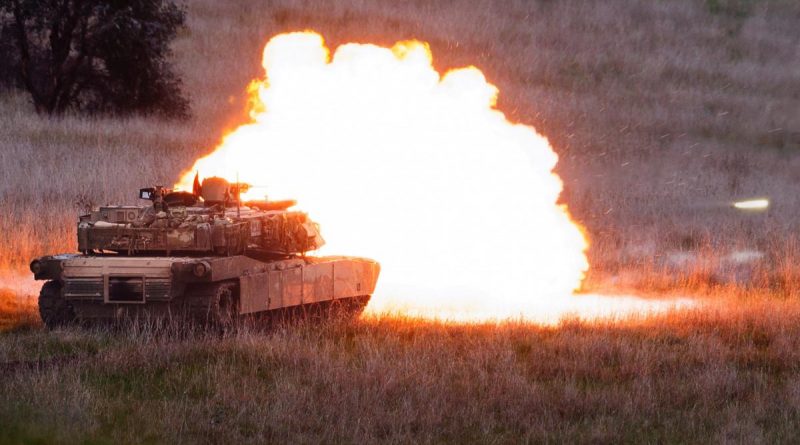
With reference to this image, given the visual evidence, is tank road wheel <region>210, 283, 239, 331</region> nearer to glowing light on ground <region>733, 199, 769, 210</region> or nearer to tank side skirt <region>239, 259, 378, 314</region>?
tank side skirt <region>239, 259, 378, 314</region>

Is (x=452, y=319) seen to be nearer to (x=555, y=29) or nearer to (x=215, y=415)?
(x=215, y=415)

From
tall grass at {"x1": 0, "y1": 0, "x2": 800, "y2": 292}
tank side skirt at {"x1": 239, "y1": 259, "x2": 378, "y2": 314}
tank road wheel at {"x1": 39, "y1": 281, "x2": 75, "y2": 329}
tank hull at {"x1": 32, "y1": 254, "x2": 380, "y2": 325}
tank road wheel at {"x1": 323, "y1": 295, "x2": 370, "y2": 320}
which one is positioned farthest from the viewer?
tall grass at {"x1": 0, "y1": 0, "x2": 800, "y2": 292}

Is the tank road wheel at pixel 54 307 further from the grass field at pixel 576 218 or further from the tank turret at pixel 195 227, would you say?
the tank turret at pixel 195 227

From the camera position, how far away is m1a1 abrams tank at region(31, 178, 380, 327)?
52.5ft

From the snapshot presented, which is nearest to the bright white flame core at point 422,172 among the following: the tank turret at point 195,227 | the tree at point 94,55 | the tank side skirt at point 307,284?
the tank side skirt at point 307,284

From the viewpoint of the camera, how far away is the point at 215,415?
38.5ft

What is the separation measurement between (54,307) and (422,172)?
23.2 feet

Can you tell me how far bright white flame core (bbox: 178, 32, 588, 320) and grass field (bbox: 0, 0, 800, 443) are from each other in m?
1.87

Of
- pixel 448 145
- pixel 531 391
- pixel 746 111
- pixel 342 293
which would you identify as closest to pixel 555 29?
pixel 746 111

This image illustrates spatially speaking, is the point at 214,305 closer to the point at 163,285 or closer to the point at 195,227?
the point at 163,285

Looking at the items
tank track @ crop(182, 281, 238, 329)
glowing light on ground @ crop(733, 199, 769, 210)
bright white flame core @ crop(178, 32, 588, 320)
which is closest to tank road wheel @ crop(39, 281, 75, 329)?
tank track @ crop(182, 281, 238, 329)

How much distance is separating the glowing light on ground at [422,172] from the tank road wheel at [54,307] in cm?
482

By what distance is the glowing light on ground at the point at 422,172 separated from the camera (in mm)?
21172

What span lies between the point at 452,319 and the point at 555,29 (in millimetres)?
37414
